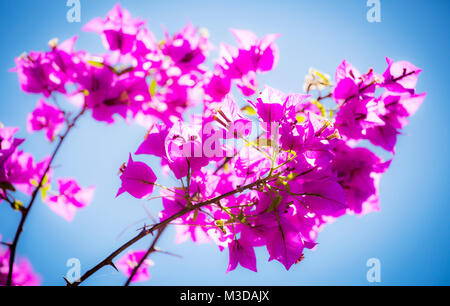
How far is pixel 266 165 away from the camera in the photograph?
707 mm

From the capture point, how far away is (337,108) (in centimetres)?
83

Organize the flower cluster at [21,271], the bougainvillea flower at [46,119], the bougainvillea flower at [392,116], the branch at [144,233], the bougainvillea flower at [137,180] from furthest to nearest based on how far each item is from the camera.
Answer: the bougainvillea flower at [46,119]
the flower cluster at [21,271]
the bougainvillea flower at [392,116]
the bougainvillea flower at [137,180]
the branch at [144,233]

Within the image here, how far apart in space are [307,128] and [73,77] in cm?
86

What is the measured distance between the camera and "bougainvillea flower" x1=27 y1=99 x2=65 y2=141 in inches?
45.2

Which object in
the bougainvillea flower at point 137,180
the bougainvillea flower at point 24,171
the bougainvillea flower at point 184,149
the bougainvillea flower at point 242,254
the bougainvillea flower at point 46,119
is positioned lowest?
the bougainvillea flower at point 242,254

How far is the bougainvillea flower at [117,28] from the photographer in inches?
38.3

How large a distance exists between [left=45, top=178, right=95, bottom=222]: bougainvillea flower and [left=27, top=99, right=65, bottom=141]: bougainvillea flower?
0.31 metres

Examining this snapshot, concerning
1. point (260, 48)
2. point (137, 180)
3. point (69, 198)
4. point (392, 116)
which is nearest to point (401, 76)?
point (392, 116)

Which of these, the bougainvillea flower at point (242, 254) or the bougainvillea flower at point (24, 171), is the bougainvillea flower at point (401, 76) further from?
the bougainvillea flower at point (24, 171)

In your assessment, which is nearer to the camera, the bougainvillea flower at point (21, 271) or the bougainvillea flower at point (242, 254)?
the bougainvillea flower at point (242, 254)

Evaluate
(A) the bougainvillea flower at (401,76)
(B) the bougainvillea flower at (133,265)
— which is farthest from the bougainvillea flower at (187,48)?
(B) the bougainvillea flower at (133,265)

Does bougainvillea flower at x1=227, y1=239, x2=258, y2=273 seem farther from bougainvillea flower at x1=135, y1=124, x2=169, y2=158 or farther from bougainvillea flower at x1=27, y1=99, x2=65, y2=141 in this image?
bougainvillea flower at x1=27, y1=99, x2=65, y2=141
